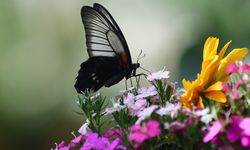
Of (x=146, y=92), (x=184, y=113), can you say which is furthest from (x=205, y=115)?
(x=146, y=92)

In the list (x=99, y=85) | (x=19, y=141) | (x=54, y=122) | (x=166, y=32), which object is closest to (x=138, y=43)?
(x=166, y=32)

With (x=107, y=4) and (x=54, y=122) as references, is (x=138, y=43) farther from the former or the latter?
(x=54, y=122)

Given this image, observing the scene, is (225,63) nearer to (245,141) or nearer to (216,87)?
(216,87)

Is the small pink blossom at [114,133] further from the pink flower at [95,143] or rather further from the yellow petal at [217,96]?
the yellow petal at [217,96]

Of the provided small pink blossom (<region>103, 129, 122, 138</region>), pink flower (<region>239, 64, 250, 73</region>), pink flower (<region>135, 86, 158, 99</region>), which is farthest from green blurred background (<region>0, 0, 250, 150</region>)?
pink flower (<region>239, 64, 250, 73</region>)

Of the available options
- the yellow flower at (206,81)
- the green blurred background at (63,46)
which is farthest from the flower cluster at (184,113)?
the green blurred background at (63,46)

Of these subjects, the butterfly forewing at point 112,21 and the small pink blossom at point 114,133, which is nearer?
the small pink blossom at point 114,133
